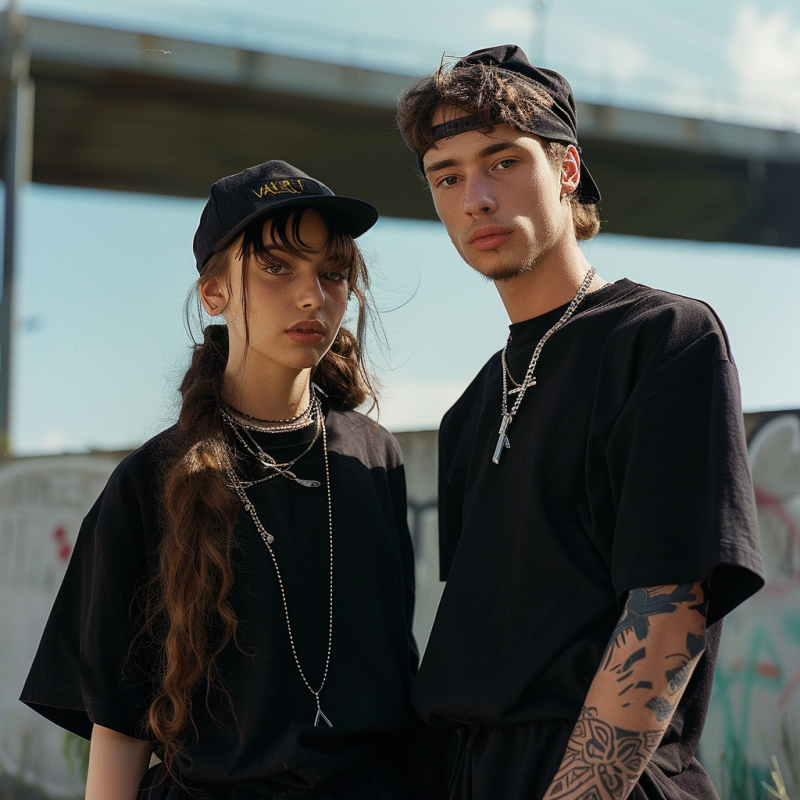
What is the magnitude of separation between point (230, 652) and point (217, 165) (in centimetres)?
1785

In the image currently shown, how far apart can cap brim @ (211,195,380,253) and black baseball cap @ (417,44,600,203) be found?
0.70 ft

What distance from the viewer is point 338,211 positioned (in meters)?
2.40

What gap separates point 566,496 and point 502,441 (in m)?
0.27

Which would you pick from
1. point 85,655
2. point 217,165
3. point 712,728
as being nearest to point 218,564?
point 85,655

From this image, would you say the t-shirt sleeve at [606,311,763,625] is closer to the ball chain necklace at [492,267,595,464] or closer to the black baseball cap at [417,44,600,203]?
the ball chain necklace at [492,267,595,464]

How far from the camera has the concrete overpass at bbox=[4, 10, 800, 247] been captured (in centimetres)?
1528

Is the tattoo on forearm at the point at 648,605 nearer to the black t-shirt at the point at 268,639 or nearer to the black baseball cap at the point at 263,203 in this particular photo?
the black t-shirt at the point at 268,639

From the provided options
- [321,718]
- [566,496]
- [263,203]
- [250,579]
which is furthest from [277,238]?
[321,718]

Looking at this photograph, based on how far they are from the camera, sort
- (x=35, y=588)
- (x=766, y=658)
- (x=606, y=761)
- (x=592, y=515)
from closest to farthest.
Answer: (x=606, y=761)
(x=592, y=515)
(x=766, y=658)
(x=35, y=588)

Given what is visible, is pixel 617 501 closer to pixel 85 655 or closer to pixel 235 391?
pixel 235 391

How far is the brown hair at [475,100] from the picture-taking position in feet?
7.00

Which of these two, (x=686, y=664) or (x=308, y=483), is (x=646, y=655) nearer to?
(x=686, y=664)

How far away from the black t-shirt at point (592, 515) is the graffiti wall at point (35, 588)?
3.67 m

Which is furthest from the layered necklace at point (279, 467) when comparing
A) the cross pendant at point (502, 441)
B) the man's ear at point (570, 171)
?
the man's ear at point (570, 171)
